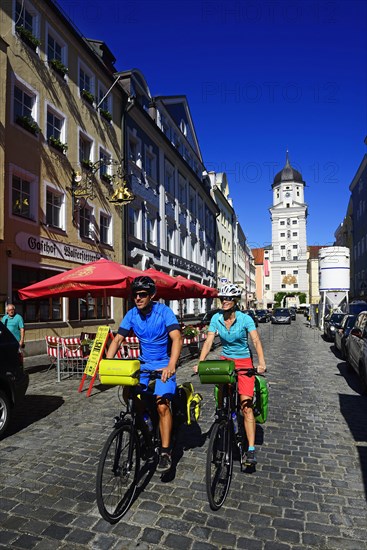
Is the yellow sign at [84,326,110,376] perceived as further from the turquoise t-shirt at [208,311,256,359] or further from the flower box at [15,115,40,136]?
the flower box at [15,115,40,136]

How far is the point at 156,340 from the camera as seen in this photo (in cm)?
407

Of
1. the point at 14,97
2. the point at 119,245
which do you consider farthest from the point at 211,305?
the point at 14,97

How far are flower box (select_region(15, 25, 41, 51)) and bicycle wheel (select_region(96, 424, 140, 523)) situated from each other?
565 inches

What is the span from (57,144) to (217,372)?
1380 centimetres

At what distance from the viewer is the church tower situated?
97.6 m

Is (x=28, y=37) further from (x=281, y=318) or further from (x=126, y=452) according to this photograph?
(x=281, y=318)

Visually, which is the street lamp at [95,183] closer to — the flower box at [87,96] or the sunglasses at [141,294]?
the flower box at [87,96]

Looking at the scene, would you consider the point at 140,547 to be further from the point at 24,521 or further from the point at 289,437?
the point at 289,437

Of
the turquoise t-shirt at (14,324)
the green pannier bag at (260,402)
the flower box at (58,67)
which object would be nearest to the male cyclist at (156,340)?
the green pannier bag at (260,402)

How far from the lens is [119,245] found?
20969mm

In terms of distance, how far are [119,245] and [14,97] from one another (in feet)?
28.9

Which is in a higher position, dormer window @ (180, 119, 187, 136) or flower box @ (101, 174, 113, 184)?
dormer window @ (180, 119, 187, 136)

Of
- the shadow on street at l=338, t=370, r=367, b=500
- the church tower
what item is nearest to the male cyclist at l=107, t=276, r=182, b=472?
the shadow on street at l=338, t=370, r=367, b=500

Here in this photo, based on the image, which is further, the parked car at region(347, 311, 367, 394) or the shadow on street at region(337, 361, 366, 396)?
the shadow on street at region(337, 361, 366, 396)
